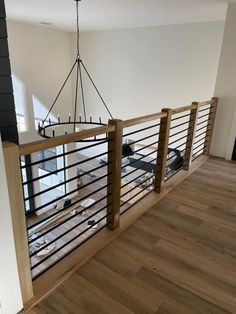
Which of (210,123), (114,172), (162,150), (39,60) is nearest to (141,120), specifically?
(114,172)

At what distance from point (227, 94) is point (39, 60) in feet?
17.6

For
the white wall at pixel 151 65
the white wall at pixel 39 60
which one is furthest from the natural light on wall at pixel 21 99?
the white wall at pixel 151 65

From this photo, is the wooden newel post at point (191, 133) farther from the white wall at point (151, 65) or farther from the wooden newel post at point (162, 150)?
the white wall at point (151, 65)

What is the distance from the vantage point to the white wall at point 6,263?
115 centimetres

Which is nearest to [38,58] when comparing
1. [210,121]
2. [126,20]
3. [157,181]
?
[126,20]

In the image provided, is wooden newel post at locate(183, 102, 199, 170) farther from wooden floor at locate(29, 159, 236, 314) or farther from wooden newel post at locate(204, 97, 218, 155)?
wooden floor at locate(29, 159, 236, 314)

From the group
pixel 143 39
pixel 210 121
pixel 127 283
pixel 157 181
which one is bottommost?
pixel 127 283

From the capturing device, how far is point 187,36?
5523 millimetres

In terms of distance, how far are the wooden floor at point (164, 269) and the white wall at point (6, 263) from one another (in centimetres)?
18

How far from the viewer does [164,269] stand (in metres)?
1.74

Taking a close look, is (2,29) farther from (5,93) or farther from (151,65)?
(151,65)

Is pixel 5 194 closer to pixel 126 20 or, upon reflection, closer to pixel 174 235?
pixel 174 235

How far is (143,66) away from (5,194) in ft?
19.7

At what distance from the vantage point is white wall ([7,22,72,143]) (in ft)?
20.6
